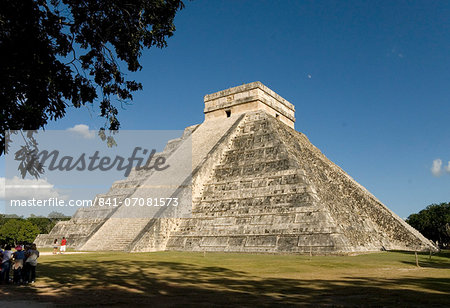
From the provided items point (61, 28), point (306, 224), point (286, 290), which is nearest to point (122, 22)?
point (61, 28)

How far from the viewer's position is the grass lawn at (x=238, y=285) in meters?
5.64

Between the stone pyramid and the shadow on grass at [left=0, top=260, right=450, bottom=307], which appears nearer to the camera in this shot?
the shadow on grass at [left=0, top=260, right=450, bottom=307]

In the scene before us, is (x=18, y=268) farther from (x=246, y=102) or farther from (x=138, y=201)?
(x=246, y=102)

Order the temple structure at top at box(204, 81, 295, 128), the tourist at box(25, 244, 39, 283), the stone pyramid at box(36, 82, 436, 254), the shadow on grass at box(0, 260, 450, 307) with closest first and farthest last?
the shadow on grass at box(0, 260, 450, 307), the tourist at box(25, 244, 39, 283), the stone pyramid at box(36, 82, 436, 254), the temple structure at top at box(204, 81, 295, 128)

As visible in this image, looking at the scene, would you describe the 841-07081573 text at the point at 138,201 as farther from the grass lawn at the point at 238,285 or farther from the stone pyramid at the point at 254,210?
the grass lawn at the point at 238,285

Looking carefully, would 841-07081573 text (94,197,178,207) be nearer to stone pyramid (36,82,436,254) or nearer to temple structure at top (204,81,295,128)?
stone pyramid (36,82,436,254)

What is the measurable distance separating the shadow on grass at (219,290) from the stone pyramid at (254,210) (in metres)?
5.58

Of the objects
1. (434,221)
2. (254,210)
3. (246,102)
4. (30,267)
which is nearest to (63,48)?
(30,267)

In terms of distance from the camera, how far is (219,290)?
22.0 feet

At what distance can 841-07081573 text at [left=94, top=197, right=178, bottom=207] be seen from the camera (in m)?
17.6

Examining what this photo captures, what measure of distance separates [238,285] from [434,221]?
4873 cm

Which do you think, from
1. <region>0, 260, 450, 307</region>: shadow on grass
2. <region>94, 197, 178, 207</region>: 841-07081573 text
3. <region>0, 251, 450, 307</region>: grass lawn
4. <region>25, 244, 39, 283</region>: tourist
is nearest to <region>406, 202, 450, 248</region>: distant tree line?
<region>94, 197, 178, 207</region>: 841-07081573 text

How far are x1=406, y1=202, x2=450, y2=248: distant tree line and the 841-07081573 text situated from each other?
131 feet

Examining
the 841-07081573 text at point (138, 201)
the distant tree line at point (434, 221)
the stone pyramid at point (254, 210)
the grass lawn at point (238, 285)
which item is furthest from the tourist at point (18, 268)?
the distant tree line at point (434, 221)
